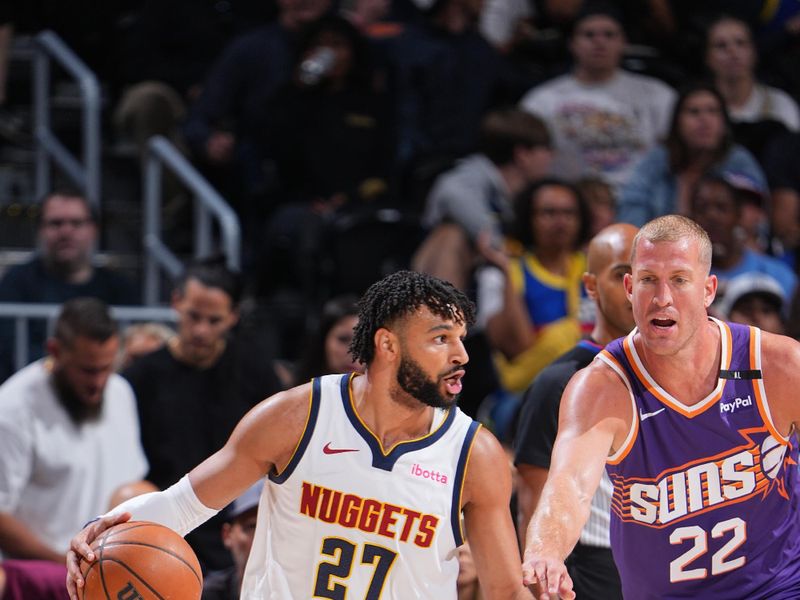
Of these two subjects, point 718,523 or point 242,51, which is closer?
point 718,523

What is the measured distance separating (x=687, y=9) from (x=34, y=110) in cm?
500

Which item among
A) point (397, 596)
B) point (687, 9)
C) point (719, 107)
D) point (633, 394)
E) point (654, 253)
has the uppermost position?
point (687, 9)

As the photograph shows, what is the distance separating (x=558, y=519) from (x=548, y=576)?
25 centimetres

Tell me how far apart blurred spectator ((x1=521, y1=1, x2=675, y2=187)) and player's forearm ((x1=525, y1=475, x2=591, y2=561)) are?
5328mm

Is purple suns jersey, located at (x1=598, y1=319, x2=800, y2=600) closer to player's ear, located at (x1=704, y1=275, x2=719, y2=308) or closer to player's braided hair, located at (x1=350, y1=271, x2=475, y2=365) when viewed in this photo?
player's ear, located at (x1=704, y1=275, x2=719, y2=308)

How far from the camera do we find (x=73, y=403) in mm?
6965

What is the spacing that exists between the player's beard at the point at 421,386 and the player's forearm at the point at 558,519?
0.63 meters

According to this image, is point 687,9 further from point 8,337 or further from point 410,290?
point 410,290

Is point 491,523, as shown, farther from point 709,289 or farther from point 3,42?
point 3,42

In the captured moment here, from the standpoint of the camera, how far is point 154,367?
723 cm

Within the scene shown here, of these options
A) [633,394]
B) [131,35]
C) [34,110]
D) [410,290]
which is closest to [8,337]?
[34,110]

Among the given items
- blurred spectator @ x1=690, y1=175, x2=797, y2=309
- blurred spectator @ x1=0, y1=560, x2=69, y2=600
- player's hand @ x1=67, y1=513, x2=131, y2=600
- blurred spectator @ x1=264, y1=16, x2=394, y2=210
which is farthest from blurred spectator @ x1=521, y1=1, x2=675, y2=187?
player's hand @ x1=67, y1=513, x2=131, y2=600

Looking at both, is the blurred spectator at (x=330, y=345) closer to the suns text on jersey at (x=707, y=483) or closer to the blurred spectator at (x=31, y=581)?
the blurred spectator at (x=31, y=581)

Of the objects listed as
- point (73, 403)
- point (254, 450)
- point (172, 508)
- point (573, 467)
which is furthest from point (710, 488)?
point (73, 403)
